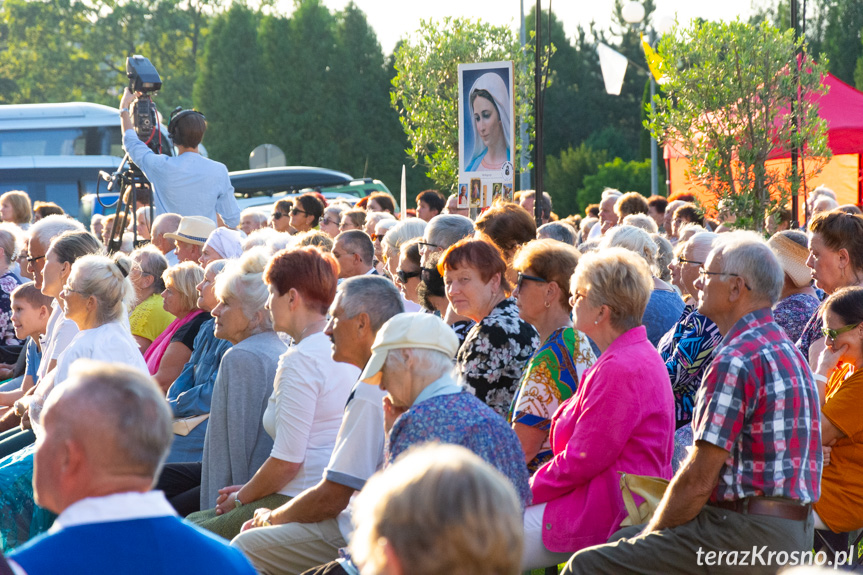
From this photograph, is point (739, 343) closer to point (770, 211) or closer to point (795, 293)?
point (795, 293)

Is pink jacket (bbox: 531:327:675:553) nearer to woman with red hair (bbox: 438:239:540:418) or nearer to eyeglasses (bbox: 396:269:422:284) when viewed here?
woman with red hair (bbox: 438:239:540:418)

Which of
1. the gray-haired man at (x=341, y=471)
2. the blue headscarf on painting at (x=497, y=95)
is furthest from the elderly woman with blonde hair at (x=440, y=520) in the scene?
the blue headscarf on painting at (x=497, y=95)

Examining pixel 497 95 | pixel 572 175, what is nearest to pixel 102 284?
pixel 497 95

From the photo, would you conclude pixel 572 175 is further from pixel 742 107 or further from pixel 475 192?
pixel 475 192

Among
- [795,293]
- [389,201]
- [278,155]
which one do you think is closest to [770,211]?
[389,201]

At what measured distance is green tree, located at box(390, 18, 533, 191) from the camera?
18.7m

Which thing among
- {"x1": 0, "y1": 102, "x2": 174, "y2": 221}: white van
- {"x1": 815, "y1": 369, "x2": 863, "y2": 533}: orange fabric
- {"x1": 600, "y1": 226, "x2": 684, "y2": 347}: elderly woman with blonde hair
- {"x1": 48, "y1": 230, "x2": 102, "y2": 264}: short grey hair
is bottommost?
{"x1": 815, "y1": 369, "x2": 863, "y2": 533}: orange fabric

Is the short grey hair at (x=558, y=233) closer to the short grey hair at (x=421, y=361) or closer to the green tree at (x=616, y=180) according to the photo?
the short grey hair at (x=421, y=361)

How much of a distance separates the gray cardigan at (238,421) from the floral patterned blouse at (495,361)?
93 cm

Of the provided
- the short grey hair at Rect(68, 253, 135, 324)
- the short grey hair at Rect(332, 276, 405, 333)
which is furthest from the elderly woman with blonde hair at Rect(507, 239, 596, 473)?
the short grey hair at Rect(68, 253, 135, 324)

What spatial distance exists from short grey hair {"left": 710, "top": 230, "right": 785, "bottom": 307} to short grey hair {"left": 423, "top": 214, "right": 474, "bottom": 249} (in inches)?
103

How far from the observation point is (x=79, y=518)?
2.23m

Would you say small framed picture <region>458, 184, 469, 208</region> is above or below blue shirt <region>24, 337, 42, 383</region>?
above

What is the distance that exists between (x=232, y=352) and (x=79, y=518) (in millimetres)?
2402
